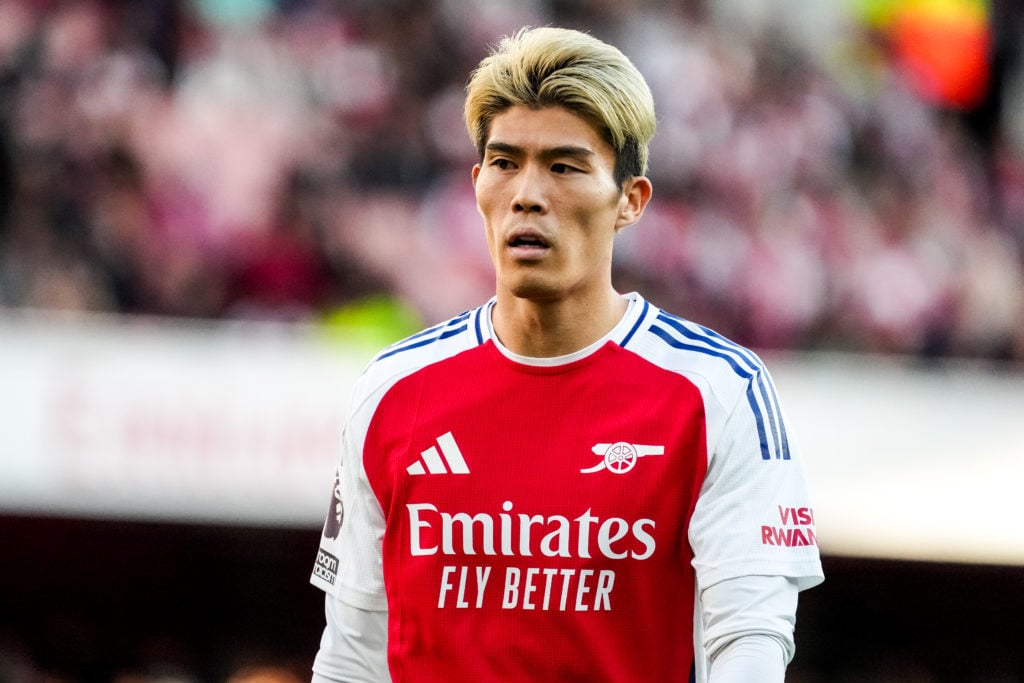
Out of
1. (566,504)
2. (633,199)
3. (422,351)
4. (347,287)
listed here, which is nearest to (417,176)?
(347,287)

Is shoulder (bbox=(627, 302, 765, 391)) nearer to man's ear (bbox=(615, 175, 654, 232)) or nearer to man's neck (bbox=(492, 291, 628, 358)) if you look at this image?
man's neck (bbox=(492, 291, 628, 358))

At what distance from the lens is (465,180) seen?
34.7 ft

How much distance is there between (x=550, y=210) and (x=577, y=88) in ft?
0.83

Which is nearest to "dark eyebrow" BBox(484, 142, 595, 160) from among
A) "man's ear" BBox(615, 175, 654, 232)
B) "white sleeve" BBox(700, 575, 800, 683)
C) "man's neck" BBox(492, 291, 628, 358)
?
"man's ear" BBox(615, 175, 654, 232)

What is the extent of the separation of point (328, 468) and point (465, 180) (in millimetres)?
2230

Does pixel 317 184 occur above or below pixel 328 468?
above

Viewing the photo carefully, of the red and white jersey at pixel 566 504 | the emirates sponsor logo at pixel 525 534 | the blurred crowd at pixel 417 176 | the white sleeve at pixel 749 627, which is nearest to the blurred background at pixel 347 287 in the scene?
the blurred crowd at pixel 417 176

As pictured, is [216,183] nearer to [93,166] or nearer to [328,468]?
[93,166]

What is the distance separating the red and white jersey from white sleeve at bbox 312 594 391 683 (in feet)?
0.11

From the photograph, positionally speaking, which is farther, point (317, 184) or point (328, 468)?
point (317, 184)

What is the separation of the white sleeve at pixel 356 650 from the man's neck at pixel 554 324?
0.64 metres

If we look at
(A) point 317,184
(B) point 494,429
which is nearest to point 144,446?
(A) point 317,184

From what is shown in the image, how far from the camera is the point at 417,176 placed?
34.9 feet

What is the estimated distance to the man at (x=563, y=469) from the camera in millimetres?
3441
